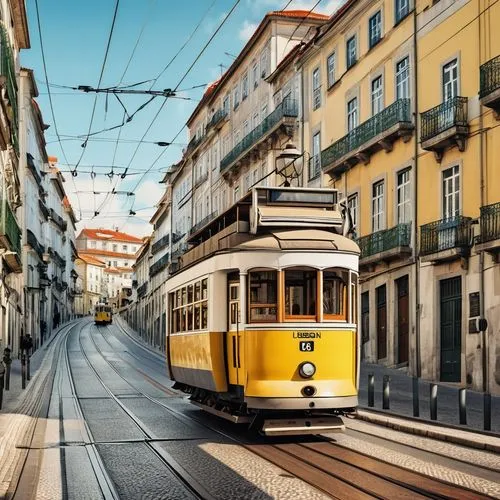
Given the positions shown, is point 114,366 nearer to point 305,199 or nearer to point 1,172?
point 1,172

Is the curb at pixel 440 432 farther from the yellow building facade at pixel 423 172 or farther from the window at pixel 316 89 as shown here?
the window at pixel 316 89

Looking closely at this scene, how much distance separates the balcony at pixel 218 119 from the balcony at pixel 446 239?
96.2 feet

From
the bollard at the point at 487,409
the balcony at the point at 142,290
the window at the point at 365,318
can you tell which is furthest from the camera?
the balcony at the point at 142,290

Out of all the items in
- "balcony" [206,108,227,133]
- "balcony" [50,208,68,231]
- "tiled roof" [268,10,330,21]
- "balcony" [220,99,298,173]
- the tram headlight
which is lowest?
the tram headlight

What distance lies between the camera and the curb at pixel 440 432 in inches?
473

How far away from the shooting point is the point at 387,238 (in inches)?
1085

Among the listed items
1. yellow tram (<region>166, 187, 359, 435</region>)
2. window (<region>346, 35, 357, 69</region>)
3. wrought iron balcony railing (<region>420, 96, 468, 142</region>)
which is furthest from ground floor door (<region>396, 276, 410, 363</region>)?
yellow tram (<region>166, 187, 359, 435</region>)

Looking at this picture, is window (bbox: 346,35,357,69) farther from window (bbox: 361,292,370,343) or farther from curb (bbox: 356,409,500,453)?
curb (bbox: 356,409,500,453)

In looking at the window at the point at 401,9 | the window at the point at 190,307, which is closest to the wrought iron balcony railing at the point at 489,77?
the window at the point at 401,9

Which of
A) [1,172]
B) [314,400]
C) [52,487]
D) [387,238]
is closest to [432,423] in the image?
[314,400]

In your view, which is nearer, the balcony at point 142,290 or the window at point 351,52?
the window at point 351,52

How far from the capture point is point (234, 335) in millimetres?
12914

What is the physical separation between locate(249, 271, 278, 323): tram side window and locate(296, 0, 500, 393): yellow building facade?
225 inches

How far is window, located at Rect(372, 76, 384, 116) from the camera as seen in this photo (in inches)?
1167
